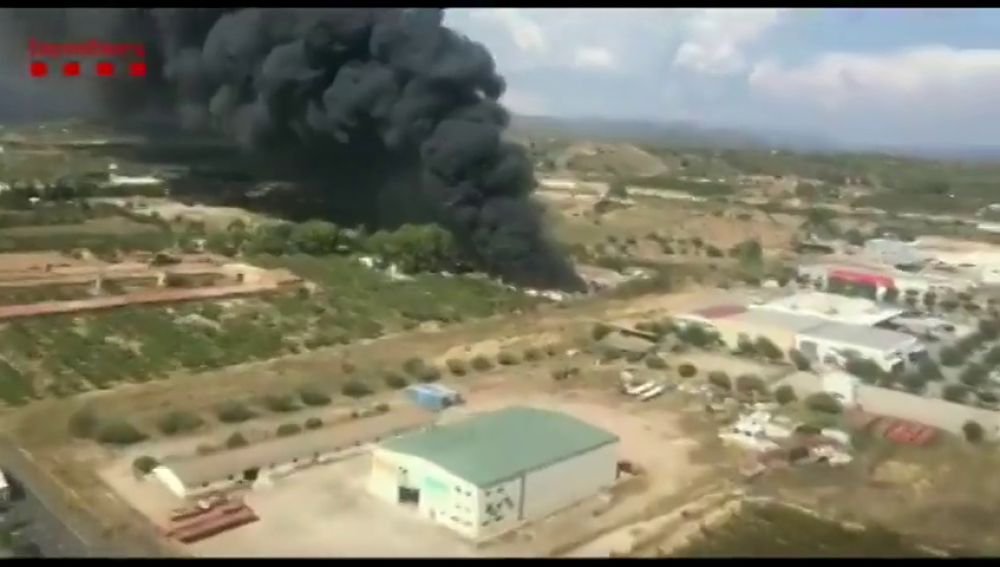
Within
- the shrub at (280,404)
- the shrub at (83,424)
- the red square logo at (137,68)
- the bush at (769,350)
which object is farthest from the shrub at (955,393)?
the red square logo at (137,68)

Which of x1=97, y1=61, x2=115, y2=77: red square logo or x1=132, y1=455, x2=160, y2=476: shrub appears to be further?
x1=97, y1=61, x2=115, y2=77: red square logo

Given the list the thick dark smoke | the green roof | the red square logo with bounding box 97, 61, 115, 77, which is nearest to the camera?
the green roof

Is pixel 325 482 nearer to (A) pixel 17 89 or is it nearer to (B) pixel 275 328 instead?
(B) pixel 275 328

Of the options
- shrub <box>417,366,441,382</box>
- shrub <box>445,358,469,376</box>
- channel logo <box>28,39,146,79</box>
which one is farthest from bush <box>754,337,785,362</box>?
channel logo <box>28,39,146,79</box>

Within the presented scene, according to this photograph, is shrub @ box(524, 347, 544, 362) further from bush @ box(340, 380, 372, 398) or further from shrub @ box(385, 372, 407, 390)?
bush @ box(340, 380, 372, 398)

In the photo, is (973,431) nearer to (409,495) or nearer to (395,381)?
(409,495)

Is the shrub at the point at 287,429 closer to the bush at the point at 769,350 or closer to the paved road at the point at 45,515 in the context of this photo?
the paved road at the point at 45,515
